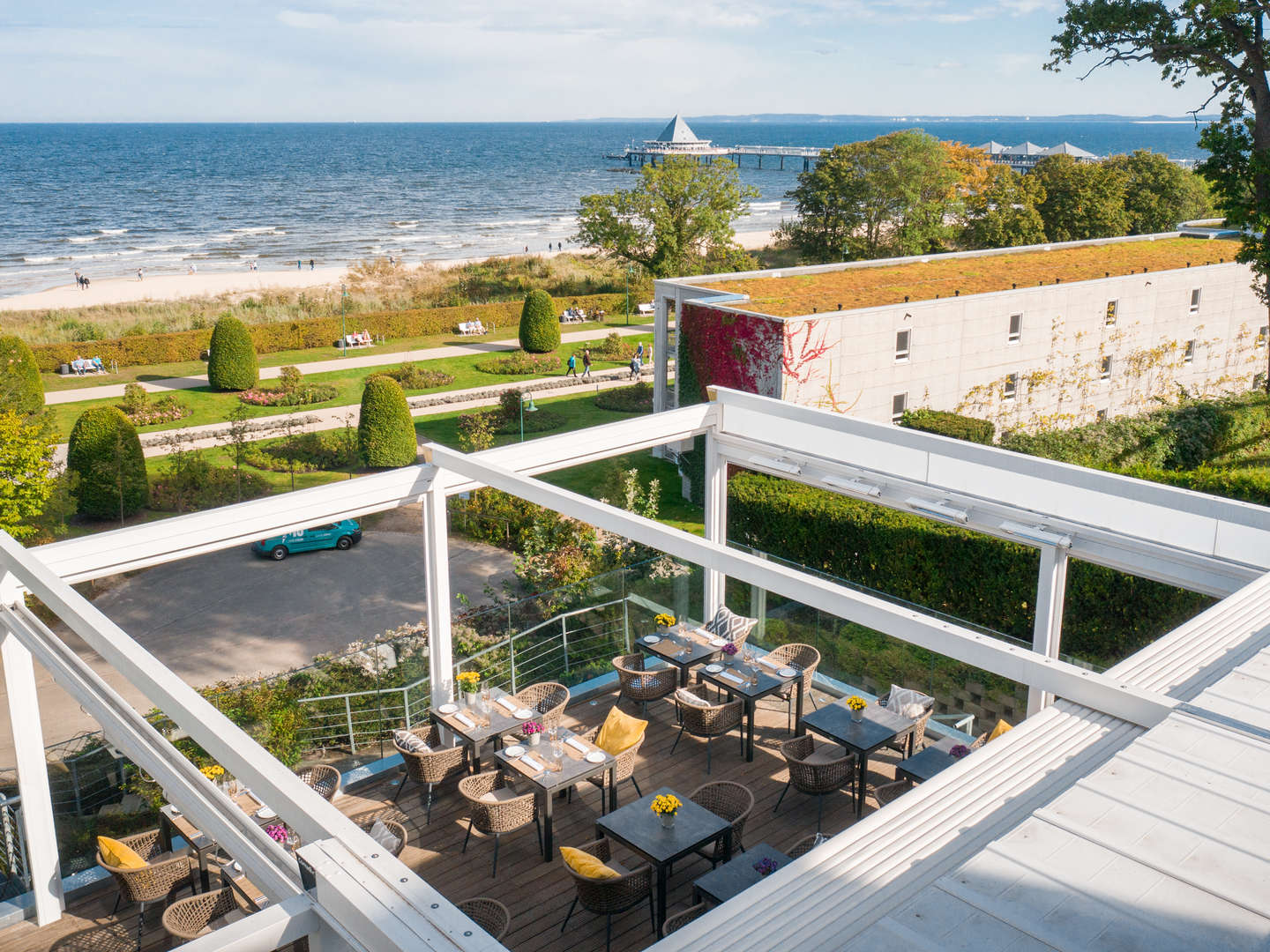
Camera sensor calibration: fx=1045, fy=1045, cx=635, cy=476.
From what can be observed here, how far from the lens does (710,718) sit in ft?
37.8

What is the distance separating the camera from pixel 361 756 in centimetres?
1280

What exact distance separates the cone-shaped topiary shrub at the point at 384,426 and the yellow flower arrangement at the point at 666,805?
18549 millimetres

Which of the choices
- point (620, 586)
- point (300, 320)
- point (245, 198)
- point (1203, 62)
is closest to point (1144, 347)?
point (1203, 62)

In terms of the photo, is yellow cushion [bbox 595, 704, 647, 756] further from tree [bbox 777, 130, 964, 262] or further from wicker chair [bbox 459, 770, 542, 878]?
tree [bbox 777, 130, 964, 262]

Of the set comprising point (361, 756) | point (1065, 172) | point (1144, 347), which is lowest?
point (361, 756)

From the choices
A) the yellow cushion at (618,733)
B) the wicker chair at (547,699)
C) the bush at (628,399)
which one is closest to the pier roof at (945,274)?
the bush at (628,399)

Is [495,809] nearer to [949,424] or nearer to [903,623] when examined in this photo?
[903,623]

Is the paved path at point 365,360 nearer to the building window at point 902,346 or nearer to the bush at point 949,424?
the building window at point 902,346

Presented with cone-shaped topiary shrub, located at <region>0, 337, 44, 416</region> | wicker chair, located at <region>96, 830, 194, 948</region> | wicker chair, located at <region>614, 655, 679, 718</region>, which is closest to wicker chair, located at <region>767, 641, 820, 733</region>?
wicker chair, located at <region>614, 655, 679, 718</region>

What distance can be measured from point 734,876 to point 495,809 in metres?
2.41

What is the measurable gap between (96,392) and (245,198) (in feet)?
297

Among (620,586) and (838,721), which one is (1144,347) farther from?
(838,721)

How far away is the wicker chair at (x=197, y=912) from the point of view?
848 centimetres

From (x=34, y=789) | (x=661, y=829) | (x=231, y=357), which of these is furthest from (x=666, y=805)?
(x=231, y=357)
